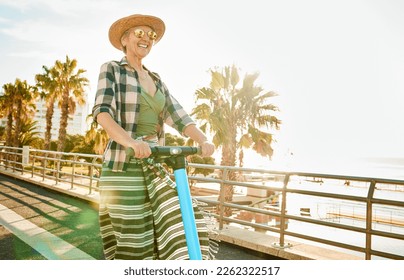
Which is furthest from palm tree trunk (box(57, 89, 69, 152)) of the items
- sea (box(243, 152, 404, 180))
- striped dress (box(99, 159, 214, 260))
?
striped dress (box(99, 159, 214, 260))

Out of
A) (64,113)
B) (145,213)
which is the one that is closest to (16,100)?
(64,113)

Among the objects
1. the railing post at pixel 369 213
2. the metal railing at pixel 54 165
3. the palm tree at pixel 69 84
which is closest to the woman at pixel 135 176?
the railing post at pixel 369 213

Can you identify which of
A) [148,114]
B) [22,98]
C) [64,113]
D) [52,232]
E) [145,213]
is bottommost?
[52,232]

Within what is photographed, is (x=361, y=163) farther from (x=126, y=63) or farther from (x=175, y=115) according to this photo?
(x=126, y=63)

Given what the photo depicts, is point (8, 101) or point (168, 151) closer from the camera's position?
point (168, 151)

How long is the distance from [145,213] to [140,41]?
2.86ft

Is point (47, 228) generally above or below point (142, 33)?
below

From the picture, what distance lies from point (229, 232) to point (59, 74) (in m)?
19.5

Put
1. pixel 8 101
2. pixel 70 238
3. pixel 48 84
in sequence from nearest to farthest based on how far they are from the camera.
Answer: pixel 70 238, pixel 48 84, pixel 8 101

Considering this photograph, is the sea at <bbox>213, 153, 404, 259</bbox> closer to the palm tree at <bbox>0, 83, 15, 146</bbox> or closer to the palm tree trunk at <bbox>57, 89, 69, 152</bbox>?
the palm tree trunk at <bbox>57, 89, 69, 152</bbox>

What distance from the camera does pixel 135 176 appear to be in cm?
174

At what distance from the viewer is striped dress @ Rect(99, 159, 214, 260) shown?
1.65 metres

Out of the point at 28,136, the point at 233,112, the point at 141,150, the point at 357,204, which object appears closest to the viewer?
the point at 141,150

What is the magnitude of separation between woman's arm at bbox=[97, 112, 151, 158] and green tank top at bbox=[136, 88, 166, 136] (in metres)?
0.20
